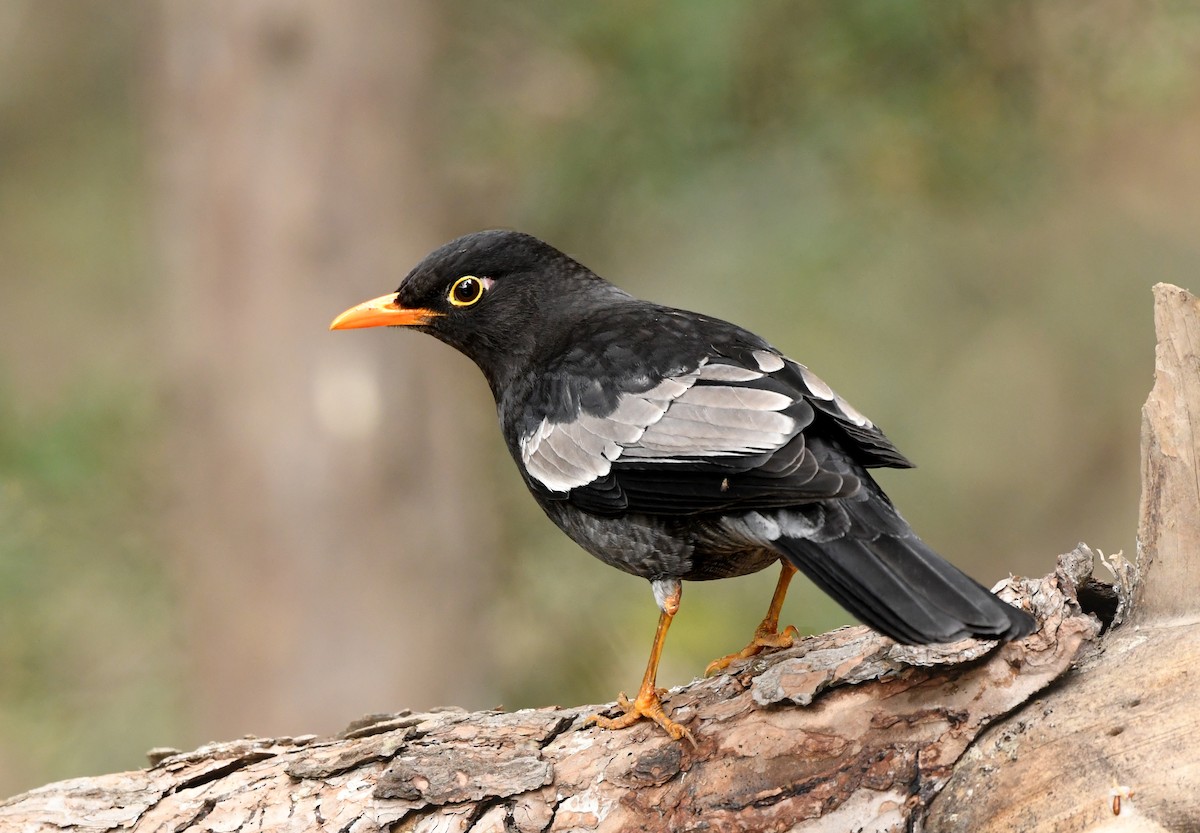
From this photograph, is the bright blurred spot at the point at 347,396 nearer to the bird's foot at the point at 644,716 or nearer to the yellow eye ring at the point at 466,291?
the yellow eye ring at the point at 466,291

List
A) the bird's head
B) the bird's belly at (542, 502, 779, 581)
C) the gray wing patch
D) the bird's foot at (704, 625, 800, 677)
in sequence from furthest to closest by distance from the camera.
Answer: the bird's head < the bird's foot at (704, 625, 800, 677) < the bird's belly at (542, 502, 779, 581) < the gray wing patch

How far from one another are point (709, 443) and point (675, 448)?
122 mm

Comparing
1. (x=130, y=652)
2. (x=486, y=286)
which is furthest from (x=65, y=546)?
(x=486, y=286)

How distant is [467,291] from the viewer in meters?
4.59

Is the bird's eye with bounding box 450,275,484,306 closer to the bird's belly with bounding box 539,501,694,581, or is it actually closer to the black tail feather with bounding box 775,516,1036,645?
the bird's belly with bounding box 539,501,694,581

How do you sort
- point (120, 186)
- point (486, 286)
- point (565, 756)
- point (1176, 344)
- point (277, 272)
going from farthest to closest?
point (120, 186)
point (277, 272)
point (486, 286)
point (565, 756)
point (1176, 344)

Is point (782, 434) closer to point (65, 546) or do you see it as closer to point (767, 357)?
point (767, 357)

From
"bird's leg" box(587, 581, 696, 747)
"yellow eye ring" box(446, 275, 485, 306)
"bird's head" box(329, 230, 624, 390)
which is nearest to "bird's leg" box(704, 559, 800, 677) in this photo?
"bird's leg" box(587, 581, 696, 747)

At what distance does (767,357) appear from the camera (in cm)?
384

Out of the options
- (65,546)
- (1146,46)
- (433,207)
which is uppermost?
(433,207)

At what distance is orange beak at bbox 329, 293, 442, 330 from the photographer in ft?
15.0

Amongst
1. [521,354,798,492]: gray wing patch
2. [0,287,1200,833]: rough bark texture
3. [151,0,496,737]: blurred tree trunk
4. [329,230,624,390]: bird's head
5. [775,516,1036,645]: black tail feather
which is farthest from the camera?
[151,0,496,737]: blurred tree trunk

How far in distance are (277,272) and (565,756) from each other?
13.5 ft

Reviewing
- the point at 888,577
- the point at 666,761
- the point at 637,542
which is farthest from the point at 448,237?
A: the point at 888,577
